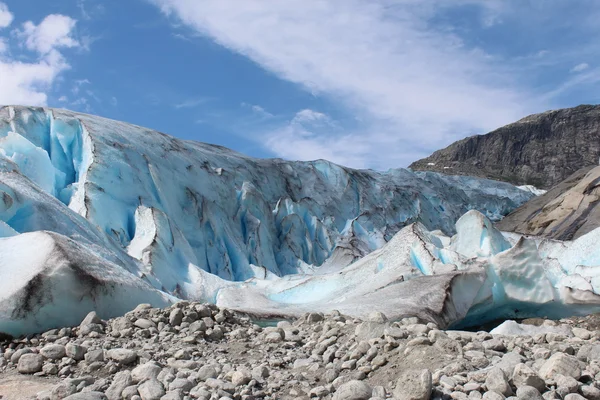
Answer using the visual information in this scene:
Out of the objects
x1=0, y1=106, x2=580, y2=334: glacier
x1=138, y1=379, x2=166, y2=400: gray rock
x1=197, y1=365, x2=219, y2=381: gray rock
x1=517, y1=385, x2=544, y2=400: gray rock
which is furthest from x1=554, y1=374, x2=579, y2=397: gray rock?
x1=0, y1=106, x2=580, y2=334: glacier

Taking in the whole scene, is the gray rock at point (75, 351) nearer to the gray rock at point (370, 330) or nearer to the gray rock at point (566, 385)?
the gray rock at point (370, 330)

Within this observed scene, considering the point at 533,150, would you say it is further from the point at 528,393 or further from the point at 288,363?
the point at 528,393

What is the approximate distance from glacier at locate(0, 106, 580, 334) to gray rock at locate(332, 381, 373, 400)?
2.86m

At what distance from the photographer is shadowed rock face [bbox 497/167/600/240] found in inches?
712

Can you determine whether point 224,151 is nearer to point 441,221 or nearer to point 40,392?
point 441,221

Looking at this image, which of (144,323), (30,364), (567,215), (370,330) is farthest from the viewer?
(567,215)

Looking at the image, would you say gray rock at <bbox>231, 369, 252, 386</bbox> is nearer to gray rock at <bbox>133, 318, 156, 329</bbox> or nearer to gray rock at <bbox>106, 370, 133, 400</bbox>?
gray rock at <bbox>106, 370, 133, 400</bbox>

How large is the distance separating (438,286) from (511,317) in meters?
2.35

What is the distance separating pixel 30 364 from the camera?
12.3ft

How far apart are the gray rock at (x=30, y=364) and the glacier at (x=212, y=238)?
2.82ft

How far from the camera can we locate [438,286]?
780cm

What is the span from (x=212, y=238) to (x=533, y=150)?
48292mm

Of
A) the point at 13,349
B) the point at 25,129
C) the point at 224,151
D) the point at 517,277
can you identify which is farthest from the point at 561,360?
the point at 224,151

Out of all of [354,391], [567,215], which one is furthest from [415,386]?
[567,215]
